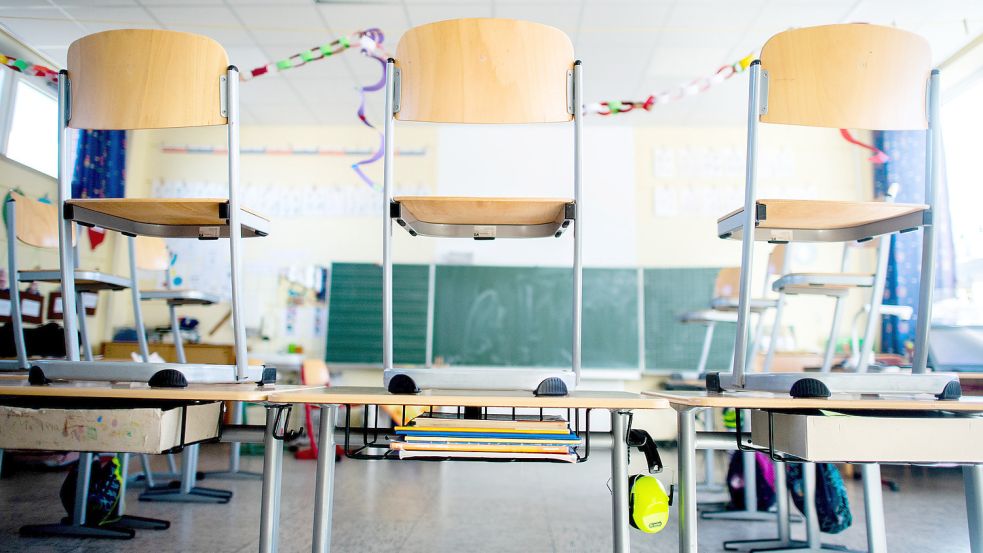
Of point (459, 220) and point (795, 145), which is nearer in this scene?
point (459, 220)

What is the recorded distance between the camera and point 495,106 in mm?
1452

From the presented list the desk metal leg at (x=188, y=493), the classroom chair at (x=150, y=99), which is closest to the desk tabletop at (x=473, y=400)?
the classroom chair at (x=150, y=99)

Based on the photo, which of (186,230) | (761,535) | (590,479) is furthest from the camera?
(590,479)

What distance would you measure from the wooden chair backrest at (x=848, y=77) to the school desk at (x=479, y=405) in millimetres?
756

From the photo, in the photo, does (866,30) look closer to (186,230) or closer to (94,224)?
(186,230)

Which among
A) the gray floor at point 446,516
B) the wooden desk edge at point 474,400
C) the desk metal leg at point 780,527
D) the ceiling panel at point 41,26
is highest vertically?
the ceiling panel at point 41,26

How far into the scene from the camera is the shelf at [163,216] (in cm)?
135

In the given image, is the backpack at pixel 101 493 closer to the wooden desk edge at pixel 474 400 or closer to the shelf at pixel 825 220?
the wooden desk edge at pixel 474 400

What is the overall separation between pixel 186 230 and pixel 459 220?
2.37 ft

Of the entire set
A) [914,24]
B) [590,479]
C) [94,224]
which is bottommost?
[590,479]

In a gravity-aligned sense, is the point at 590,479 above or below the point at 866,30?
below

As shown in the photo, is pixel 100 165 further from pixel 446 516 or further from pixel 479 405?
pixel 479 405

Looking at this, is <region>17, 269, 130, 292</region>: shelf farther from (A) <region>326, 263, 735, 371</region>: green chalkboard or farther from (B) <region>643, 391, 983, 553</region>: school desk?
(A) <region>326, 263, 735, 371</region>: green chalkboard

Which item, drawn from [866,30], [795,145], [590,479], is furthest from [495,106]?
[795,145]
